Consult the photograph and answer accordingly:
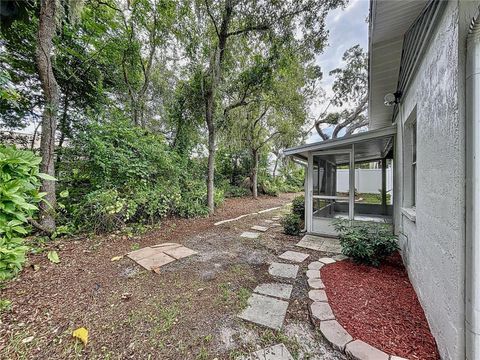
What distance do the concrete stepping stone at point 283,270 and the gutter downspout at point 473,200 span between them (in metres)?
1.88

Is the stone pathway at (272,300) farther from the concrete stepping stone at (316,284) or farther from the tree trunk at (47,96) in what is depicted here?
the tree trunk at (47,96)

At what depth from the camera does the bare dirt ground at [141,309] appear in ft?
5.24

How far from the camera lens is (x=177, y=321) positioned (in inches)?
75.0

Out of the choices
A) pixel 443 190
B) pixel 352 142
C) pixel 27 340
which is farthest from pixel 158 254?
pixel 352 142

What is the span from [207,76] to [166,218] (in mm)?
4488

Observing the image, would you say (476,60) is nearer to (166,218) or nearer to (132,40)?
(166,218)

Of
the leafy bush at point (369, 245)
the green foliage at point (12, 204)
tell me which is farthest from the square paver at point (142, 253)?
the leafy bush at point (369, 245)

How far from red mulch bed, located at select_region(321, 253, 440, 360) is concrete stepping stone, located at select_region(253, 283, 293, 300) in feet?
1.58

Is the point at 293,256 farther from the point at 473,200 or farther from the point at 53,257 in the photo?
the point at 53,257

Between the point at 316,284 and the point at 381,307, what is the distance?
2.33 ft

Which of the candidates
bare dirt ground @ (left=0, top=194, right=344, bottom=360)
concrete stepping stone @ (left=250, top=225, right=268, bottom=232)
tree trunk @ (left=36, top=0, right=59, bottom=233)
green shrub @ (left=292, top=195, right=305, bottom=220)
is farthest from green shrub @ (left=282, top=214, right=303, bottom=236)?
tree trunk @ (left=36, top=0, right=59, bottom=233)

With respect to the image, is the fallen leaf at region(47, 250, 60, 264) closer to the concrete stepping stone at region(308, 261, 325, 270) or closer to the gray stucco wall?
the concrete stepping stone at region(308, 261, 325, 270)

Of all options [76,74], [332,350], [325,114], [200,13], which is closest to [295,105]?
[325,114]

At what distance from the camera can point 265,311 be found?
2.08 m
